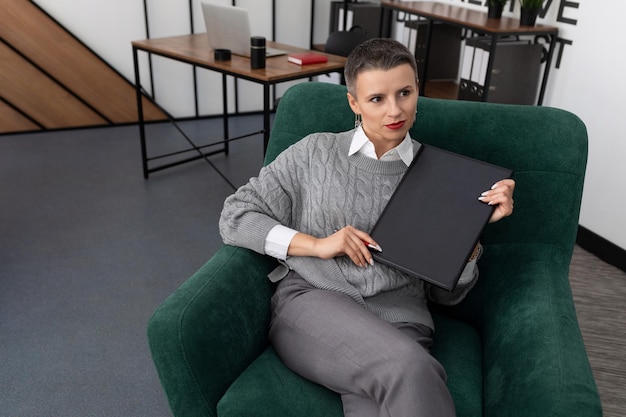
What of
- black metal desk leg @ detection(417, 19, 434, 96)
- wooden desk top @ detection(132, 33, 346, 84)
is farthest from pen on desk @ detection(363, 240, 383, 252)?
black metal desk leg @ detection(417, 19, 434, 96)

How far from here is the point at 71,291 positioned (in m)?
2.33

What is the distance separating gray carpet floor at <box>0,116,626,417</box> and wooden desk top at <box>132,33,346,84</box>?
79 cm

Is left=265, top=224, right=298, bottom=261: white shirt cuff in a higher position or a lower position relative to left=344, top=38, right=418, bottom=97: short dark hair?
lower

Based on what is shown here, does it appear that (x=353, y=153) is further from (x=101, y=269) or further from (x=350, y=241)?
(x=101, y=269)

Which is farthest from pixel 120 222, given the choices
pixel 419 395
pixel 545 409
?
pixel 545 409

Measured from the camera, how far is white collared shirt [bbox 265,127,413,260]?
1383mm

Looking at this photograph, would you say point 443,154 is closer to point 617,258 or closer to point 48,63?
point 617,258

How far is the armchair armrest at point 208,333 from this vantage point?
3.82ft

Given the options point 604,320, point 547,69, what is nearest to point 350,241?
point 604,320

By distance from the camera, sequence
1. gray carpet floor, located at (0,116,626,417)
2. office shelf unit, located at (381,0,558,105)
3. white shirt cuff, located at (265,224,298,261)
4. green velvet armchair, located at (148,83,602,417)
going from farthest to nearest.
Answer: office shelf unit, located at (381,0,558,105)
gray carpet floor, located at (0,116,626,417)
white shirt cuff, located at (265,224,298,261)
green velvet armchair, located at (148,83,602,417)

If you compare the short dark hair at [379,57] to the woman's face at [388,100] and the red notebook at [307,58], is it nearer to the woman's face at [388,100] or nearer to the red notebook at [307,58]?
the woman's face at [388,100]

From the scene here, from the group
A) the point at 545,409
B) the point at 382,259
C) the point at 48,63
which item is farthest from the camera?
the point at 48,63

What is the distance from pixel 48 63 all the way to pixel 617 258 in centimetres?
373

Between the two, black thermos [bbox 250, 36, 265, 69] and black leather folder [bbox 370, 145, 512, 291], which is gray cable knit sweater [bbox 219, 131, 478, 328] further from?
black thermos [bbox 250, 36, 265, 69]
